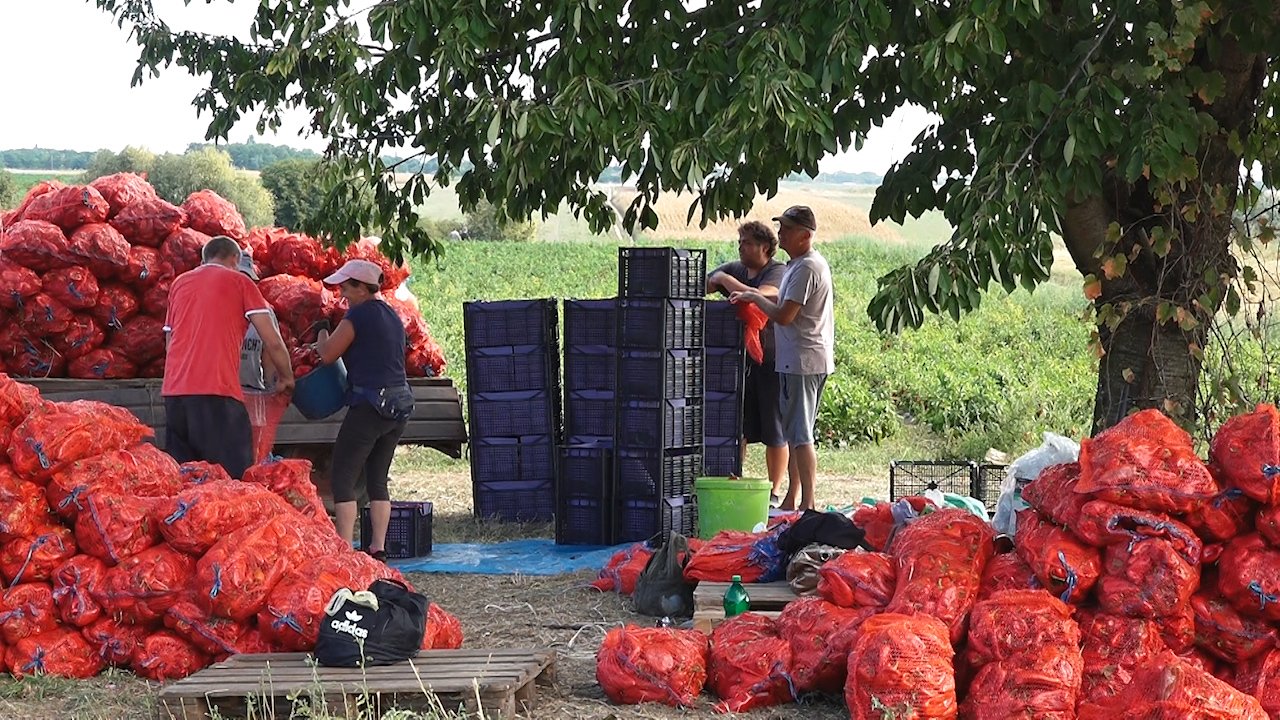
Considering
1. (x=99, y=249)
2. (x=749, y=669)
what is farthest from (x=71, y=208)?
(x=749, y=669)

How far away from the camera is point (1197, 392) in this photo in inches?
292

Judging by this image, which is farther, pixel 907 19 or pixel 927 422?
pixel 927 422

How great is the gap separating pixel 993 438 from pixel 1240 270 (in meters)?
9.07

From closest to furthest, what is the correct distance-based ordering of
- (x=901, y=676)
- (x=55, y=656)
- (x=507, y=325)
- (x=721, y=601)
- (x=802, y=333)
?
(x=901, y=676) → (x=55, y=656) → (x=721, y=601) → (x=802, y=333) → (x=507, y=325)

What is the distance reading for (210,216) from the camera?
10.1 metres

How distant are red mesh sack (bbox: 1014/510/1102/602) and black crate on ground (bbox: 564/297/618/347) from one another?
15.6 feet

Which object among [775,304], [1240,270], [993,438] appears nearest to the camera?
[1240,270]

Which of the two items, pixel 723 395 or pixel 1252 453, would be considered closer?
pixel 1252 453

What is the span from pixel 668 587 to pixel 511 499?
11.1 feet

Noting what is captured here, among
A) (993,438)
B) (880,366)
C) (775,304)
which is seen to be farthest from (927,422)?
(775,304)

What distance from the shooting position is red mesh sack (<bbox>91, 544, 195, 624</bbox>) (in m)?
5.81

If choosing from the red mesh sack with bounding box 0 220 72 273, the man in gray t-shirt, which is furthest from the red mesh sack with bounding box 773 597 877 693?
the red mesh sack with bounding box 0 220 72 273

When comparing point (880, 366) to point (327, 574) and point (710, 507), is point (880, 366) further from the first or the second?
point (327, 574)

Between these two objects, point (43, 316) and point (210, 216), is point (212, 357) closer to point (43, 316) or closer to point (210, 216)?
point (43, 316)
